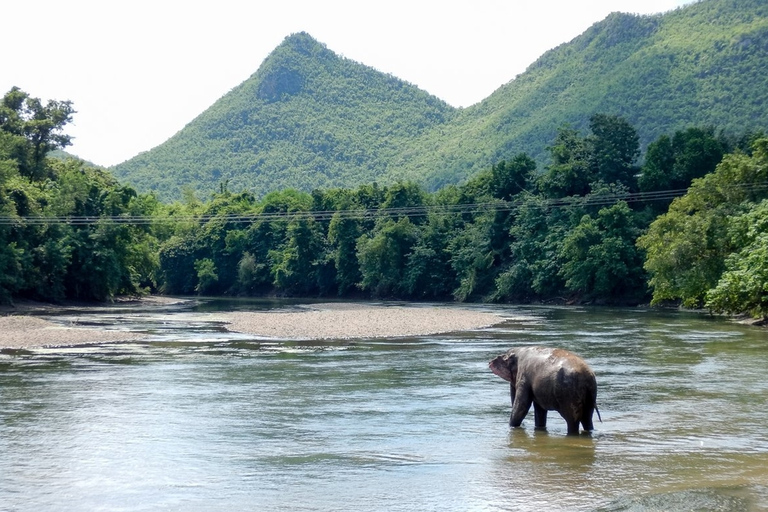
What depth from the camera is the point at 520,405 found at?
19.7 metres

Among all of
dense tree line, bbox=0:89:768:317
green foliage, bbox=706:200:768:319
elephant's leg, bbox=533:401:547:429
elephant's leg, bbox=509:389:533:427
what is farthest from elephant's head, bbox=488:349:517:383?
dense tree line, bbox=0:89:768:317

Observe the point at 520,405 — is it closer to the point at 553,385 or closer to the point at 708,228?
the point at 553,385

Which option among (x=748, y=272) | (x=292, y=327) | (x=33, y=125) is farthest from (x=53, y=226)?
(x=748, y=272)

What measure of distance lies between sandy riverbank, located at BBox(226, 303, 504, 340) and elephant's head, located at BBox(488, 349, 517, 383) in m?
26.1

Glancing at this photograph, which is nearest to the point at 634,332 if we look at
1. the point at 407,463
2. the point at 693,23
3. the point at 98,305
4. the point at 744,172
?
the point at 744,172

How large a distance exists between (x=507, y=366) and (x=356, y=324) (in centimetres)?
3487

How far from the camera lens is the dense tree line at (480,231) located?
6072 cm

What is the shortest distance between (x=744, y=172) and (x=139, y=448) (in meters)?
50.5

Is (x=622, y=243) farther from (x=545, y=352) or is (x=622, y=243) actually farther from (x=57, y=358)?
(x=545, y=352)

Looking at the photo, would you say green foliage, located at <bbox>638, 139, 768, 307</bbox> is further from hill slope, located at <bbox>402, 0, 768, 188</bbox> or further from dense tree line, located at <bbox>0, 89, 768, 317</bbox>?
hill slope, located at <bbox>402, 0, 768, 188</bbox>

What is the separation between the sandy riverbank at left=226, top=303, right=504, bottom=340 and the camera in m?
48.6

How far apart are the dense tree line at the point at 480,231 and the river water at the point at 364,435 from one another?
2274 centimetres

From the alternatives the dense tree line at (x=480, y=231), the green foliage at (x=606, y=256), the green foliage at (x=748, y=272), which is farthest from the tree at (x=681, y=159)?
the green foliage at (x=748, y=272)

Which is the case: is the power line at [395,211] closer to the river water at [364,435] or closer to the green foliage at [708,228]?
the green foliage at [708,228]
